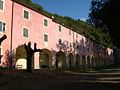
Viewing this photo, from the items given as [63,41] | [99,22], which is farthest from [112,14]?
[63,41]

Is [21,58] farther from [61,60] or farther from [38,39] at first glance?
[61,60]

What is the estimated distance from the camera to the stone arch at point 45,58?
3941 cm

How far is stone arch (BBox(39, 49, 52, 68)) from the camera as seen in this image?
3941 cm

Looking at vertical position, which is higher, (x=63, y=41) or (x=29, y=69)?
(x=63, y=41)

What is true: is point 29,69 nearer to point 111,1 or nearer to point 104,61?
point 111,1

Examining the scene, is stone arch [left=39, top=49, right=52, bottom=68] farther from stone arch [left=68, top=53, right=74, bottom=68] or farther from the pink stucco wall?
the pink stucco wall

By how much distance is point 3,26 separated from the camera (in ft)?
92.7

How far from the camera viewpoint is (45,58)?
4062 cm

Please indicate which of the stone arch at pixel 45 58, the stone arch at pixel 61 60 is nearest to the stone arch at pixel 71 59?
the stone arch at pixel 61 60

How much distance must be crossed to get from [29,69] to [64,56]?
22665mm

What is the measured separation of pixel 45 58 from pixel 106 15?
27.0 m

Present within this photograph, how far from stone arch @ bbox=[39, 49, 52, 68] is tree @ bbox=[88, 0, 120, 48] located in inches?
872

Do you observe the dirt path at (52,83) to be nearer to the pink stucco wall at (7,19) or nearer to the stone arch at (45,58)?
the pink stucco wall at (7,19)

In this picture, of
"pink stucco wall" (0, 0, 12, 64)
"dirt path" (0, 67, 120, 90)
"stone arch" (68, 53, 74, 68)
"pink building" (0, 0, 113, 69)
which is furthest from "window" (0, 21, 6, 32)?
"stone arch" (68, 53, 74, 68)
